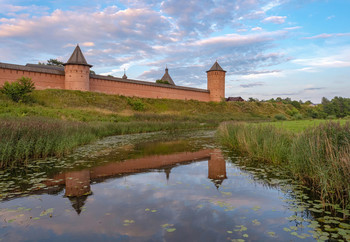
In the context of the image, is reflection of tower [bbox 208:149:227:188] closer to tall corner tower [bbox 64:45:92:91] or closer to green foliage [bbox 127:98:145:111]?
green foliage [bbox 127:98:145:111]

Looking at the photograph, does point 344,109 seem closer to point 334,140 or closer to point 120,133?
point 120,133

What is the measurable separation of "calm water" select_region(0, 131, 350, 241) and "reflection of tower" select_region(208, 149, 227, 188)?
44mm

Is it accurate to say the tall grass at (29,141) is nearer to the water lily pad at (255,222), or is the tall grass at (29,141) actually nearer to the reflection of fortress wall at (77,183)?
the reflection of fortress wall at (77,183)

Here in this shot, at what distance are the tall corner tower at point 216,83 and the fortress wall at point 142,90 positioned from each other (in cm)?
185

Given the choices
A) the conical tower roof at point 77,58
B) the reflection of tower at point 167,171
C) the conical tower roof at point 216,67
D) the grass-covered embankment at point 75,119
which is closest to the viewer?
the reflection of tower at point 167,171

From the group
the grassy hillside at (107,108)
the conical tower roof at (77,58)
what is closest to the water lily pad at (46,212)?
the grassy hillside at (107,108)

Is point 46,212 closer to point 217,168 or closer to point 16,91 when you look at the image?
point 217,168

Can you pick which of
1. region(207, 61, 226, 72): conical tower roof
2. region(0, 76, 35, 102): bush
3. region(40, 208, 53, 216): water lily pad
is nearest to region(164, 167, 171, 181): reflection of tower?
region(40, 208, 53, 216): water lily pad

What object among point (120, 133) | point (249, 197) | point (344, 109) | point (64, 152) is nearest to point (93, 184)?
point (249, 197)

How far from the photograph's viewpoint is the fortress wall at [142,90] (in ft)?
110

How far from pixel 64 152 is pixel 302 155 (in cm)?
717

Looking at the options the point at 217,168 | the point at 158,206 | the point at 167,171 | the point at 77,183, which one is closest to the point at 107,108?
the point at 167,171

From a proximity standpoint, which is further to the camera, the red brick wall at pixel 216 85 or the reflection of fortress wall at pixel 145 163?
the red brick wall at pixel 216 85

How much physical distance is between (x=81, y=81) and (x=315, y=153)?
3000 cm
